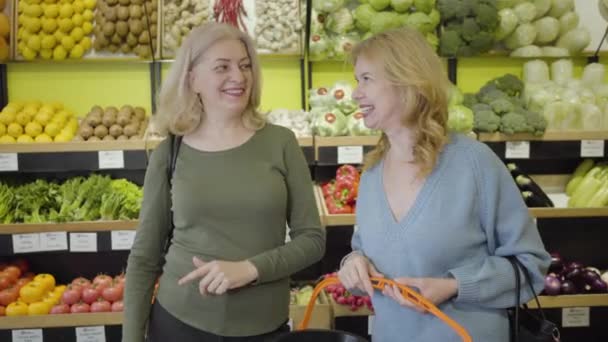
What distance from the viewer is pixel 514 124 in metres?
3.16

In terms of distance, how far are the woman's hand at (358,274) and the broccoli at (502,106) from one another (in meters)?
2.06

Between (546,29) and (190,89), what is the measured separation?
8.28 feet

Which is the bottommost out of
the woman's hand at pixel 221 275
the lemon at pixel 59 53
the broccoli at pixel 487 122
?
the woman's hand at pixel 221 275

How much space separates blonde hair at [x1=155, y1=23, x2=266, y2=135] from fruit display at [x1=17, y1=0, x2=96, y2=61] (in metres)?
1.83

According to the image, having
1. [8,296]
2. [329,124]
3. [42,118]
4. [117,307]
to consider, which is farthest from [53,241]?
[329,124]

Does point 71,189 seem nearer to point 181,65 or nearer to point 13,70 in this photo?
point 13,70

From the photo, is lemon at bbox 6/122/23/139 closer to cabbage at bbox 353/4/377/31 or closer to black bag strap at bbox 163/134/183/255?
black bag strap at bbox 163/134/183/255

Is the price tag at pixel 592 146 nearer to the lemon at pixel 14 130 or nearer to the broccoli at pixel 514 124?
the broccoli at pixel 514 124

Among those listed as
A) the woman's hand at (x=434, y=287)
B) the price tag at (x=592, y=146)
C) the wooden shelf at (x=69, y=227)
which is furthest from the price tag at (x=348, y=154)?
the woman's hand at (x=434, y=287)

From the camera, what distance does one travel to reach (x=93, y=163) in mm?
3137

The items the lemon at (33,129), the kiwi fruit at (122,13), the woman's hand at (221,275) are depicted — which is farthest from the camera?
the kiwi fruit at (122,13)

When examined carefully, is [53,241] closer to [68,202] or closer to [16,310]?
[68,202]

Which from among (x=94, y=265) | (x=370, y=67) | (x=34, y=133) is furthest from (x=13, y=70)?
(x=370, y=67)

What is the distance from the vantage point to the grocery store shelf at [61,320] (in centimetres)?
293
